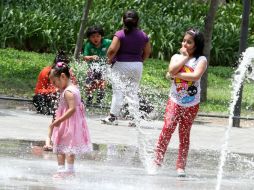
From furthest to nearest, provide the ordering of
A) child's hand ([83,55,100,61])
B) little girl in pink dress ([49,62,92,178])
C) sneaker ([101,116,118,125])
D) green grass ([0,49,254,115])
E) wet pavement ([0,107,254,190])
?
green grass ([0,49,254,115]), child's hand ([83,55,100,61]), sneaker ([101,116,118,125]), little girl in pink dress ([49,62,92,178]), wet pavement ([0,107,254,190])

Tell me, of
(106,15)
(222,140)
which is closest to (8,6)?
(106,15)

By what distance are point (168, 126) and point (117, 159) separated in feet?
3.59

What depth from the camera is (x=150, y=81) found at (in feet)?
67.1

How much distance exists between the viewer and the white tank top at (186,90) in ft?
32.4

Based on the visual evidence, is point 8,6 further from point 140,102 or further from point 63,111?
point 63,111

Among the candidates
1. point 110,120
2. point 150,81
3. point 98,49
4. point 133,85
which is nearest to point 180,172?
point 133,85

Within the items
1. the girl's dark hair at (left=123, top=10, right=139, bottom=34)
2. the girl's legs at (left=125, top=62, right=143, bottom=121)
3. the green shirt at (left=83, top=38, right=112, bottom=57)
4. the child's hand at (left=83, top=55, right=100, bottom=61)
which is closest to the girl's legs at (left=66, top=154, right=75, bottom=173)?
the girl's legs at (left=125, top=62, right=143, bottom=121)

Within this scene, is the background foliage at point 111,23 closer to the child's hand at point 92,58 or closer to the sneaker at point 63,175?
the child's hand at point 92,58

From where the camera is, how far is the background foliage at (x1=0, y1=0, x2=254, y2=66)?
2398 cm

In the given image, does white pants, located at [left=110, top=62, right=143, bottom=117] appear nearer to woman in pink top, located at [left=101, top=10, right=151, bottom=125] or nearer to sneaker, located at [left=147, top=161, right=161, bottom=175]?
woman in pink top, located at [left=101, top=10, right=151, bottom=125]

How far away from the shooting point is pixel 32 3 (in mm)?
26719

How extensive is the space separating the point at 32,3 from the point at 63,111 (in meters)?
17.8

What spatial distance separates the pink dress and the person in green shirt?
6.32 meters

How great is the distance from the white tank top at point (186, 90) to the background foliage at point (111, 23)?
13929mm
